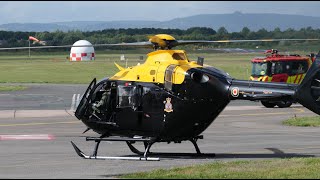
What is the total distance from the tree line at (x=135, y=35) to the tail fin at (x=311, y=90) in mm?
18353

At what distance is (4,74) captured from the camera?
4994 cm

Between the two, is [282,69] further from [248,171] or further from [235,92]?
[248,171]

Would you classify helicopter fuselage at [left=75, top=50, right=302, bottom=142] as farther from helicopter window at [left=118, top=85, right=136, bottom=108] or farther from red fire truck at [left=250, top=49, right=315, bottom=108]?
red fire truck at [left=250, top=49, right=315, bottom=108]

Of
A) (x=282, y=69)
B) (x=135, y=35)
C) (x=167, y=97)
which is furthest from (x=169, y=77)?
(x=135, y=35)

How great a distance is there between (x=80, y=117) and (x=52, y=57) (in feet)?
150

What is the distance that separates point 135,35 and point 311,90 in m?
38.5

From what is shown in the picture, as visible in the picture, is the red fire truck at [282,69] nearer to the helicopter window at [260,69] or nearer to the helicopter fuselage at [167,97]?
the helicopter window at [260,69]

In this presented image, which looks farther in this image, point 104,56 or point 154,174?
point 104,56

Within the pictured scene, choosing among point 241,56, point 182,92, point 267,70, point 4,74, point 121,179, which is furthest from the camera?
point 241,56

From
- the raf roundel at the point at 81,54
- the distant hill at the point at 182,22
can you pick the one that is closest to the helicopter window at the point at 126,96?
the distant hill at the point at 182,22

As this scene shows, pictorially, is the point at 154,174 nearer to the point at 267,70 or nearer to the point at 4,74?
the point at 267,70

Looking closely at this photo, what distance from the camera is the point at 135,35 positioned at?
53906mm

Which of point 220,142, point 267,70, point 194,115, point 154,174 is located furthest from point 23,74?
point 154,174

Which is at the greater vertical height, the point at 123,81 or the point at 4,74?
the point at 123,81
